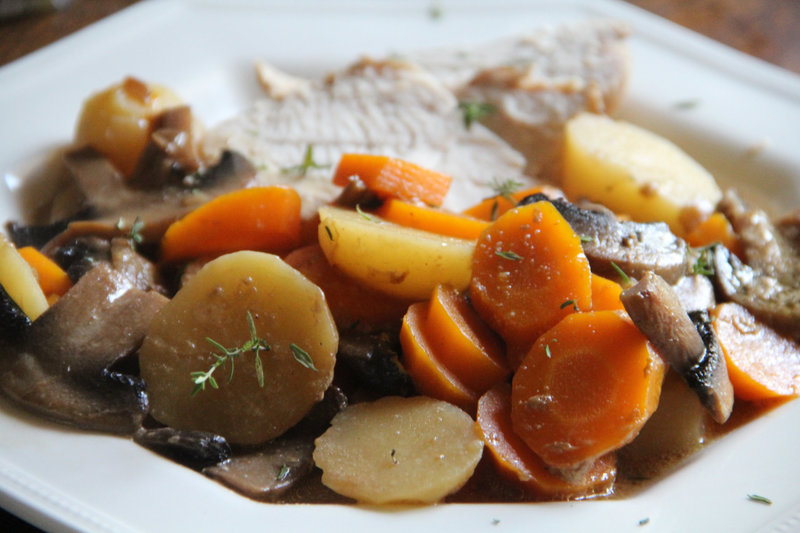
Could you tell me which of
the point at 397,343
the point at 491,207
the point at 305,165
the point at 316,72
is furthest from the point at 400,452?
the point at 316,72

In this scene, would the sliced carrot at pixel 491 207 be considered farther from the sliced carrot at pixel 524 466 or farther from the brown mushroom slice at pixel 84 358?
the brown mushroom slice at pixel 84 358

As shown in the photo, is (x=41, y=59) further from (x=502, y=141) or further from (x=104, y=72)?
(x=502, y=141)

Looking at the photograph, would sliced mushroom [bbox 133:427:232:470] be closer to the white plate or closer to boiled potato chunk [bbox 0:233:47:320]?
the white plate

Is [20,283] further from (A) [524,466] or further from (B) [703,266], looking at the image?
(B) [703,266]

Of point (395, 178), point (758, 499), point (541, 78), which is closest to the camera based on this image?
point (758, 499)

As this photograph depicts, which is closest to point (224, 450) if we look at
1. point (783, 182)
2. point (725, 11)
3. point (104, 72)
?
point (104, 72)

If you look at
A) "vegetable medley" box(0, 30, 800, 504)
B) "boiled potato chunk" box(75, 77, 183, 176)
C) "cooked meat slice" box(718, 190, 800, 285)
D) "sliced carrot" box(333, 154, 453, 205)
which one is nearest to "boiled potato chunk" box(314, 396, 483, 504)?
"vegetable medley" box(0, 30, 800, 504)
